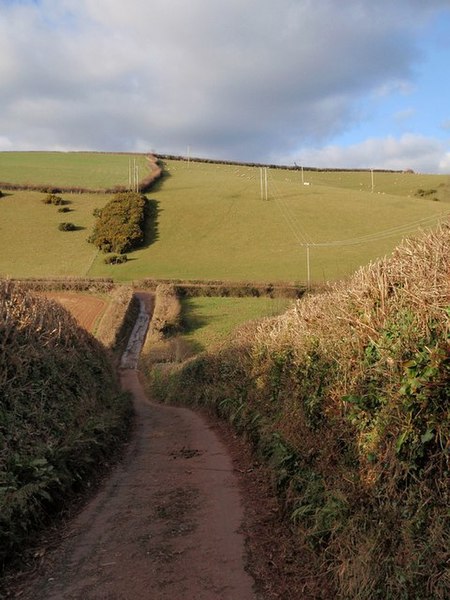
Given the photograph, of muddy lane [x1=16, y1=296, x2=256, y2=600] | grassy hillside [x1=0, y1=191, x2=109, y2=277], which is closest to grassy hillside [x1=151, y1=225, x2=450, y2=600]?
muddy lane [x1=16, y1=296, x2=256, y2=600]

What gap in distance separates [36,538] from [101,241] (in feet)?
179

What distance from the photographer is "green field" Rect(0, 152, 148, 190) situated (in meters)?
77.7

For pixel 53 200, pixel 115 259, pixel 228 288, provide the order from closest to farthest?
pixel 228 288 < pixel 115 259 < pixel 53 200

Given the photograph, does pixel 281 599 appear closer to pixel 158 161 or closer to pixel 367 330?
pixel 367 330

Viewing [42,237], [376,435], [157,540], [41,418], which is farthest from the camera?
[42,237]

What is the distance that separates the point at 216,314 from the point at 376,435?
36249 millimetres

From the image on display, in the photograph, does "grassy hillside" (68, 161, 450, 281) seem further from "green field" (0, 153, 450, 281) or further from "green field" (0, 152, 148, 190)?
"green field" (0, 152, 148, 190)

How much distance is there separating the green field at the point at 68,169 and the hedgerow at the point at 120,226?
41.7 ft

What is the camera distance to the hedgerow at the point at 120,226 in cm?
5912

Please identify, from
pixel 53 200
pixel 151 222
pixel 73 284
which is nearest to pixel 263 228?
pixel 151 222

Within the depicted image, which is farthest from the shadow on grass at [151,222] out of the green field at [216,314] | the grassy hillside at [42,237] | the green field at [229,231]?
the green field at [216,314]

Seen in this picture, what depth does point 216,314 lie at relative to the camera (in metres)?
41.7

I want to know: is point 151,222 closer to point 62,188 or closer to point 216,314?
point 62,188

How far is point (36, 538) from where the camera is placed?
6754 mm
